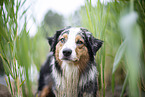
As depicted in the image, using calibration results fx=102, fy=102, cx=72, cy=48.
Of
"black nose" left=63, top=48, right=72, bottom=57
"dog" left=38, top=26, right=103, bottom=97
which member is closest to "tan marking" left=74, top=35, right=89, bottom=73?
"dog" left=38, top=26, right=103, bottom=97

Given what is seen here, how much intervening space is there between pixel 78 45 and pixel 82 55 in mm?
114

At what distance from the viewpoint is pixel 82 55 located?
1.04m

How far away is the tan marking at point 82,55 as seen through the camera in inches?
39.4

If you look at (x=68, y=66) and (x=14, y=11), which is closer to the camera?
(x=14, y=11)

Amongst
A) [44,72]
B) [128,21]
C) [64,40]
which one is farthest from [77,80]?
[44,72]

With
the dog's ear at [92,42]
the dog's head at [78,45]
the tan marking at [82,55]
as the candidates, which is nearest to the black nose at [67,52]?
the dog's head at [78,45]

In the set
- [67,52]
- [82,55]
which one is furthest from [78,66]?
[67,52]

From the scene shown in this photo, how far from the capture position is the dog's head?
3.05ft

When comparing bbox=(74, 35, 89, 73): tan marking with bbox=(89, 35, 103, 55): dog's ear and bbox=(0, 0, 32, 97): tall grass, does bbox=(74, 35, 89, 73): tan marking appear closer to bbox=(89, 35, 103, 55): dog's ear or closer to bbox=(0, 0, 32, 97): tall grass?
bbox=(89, 35, 103, 55): dog's ear

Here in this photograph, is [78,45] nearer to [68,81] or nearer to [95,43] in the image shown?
[95,43]

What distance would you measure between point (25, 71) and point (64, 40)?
47 centimetres

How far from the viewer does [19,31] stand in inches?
34.4

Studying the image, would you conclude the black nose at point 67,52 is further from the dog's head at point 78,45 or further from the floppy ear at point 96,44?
the floppy ear at point 96,44

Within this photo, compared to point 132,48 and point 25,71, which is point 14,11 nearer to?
point 25,71
